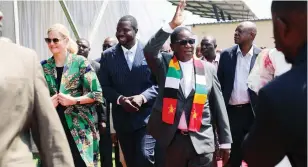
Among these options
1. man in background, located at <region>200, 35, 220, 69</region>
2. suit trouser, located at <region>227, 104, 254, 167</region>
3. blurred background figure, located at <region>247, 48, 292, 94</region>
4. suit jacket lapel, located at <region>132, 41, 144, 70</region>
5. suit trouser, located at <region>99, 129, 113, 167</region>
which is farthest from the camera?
man in background, located at <region>200, 35, 220, 69</region>

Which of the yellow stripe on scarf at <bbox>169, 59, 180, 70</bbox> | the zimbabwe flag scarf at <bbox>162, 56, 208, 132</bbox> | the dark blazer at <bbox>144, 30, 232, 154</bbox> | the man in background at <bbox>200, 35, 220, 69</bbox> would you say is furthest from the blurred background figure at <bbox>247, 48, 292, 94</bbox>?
the man in background at <bbox>200, 35, 220, 69</bbox>

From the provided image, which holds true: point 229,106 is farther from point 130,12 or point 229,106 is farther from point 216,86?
point 130,12

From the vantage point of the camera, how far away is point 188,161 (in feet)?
15.7

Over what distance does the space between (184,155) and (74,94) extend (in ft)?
4.30

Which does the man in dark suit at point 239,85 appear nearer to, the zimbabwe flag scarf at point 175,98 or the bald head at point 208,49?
the zimbabwe flag scarf at point 175,98

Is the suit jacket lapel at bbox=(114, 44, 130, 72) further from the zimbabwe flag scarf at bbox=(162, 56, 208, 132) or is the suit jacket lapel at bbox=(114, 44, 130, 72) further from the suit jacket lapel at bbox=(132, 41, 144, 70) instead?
the zimbabwe flag scarf at bbox=(162, 56, 208, 132)

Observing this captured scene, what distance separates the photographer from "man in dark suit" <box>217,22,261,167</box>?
6.32 metres

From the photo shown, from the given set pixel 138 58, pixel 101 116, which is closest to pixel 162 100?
pixel 138 58

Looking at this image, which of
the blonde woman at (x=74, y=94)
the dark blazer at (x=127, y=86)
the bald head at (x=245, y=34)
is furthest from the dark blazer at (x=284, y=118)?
the bald head at (x=245, y=34)

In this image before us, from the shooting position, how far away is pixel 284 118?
6.18 feet

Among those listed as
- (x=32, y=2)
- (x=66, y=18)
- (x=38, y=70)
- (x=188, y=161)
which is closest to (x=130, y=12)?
(x=66, y=18)

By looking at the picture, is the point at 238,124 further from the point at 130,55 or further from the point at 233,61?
the point at 130,55

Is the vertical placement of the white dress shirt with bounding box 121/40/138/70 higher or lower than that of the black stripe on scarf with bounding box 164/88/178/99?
higher

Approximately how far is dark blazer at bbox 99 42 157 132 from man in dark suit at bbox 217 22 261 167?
1.21m
